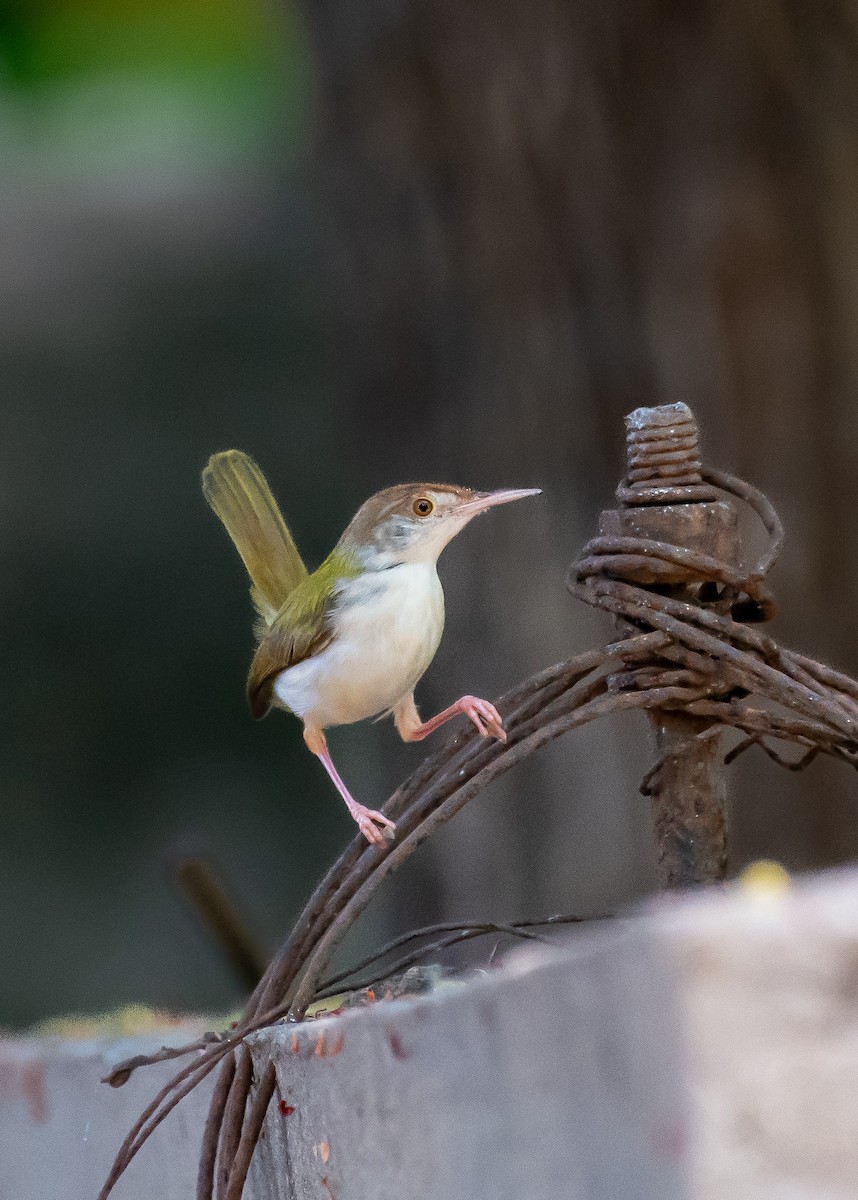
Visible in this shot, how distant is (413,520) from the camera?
77cm

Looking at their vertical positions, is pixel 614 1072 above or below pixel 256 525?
below

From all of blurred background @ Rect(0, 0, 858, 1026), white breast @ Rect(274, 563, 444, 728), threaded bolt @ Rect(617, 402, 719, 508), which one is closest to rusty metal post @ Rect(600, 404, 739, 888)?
threaded bolt @ Rect(617, 402, 719, 508)

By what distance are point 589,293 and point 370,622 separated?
3.85ft

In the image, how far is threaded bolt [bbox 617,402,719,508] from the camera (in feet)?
2.29

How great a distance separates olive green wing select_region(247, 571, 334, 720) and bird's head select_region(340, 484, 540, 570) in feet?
0.13

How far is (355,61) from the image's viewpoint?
1.86m

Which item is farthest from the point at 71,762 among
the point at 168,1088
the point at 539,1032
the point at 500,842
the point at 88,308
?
the point at 539,1032

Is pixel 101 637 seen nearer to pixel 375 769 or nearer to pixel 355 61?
pixel 375 769

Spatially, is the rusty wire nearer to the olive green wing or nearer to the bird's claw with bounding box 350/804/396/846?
the bird's claw with bounding box 350/804/396/846

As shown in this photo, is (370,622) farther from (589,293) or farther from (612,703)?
(589,293)

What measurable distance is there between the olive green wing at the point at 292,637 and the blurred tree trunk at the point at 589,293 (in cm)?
102

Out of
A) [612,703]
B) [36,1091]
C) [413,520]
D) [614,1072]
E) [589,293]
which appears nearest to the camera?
[614,1072]

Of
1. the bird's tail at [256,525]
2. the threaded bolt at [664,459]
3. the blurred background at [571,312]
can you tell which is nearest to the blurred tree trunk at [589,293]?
the blurred background at [571,312]

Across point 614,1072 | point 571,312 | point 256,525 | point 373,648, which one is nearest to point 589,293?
point 571,312
